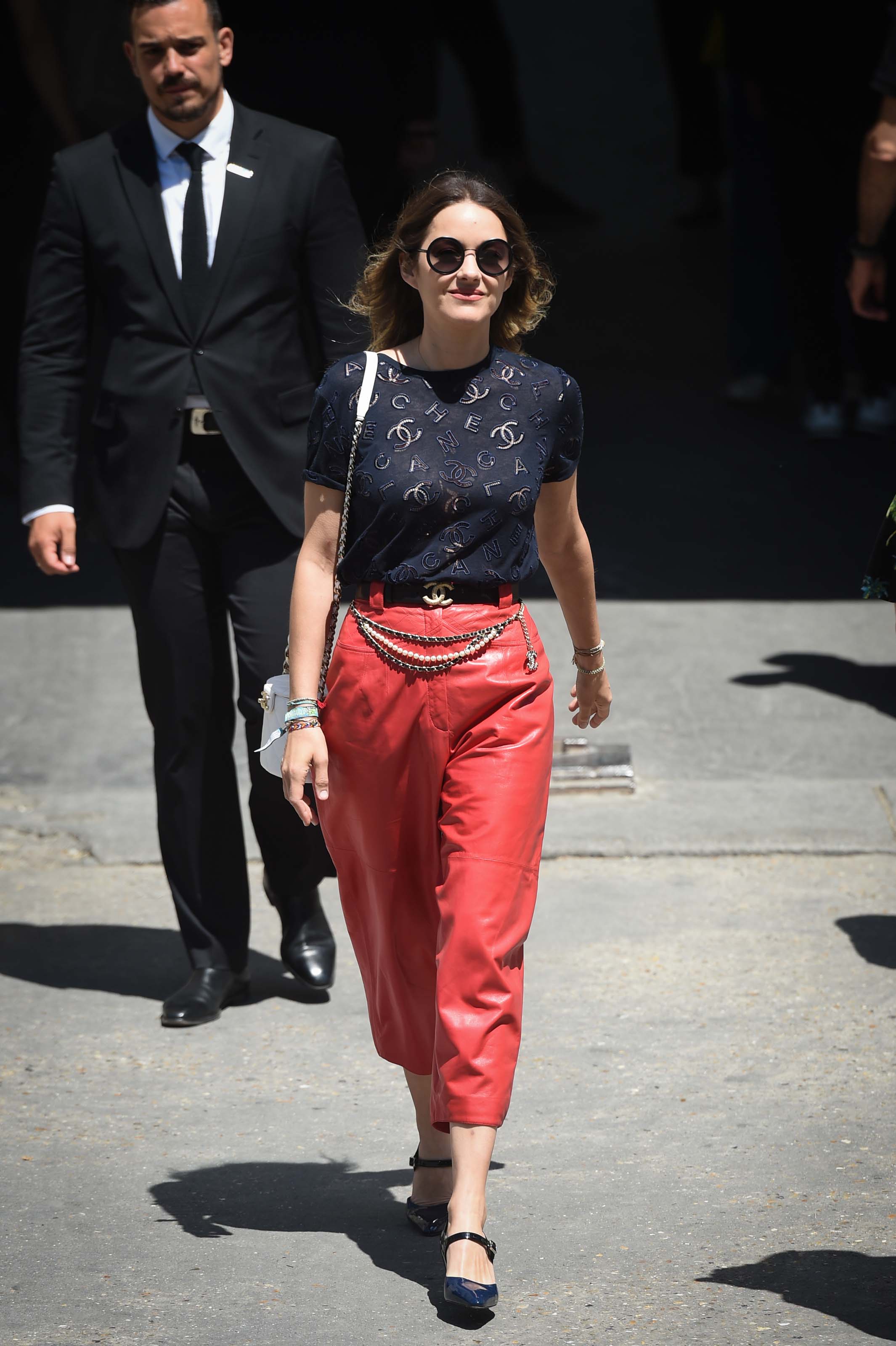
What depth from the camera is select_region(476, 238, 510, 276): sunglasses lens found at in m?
3.37

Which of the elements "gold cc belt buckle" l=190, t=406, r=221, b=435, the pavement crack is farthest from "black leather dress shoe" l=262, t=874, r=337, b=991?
the pavement crack

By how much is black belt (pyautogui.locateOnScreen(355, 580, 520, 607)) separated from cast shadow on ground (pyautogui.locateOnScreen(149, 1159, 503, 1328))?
1.18 metres

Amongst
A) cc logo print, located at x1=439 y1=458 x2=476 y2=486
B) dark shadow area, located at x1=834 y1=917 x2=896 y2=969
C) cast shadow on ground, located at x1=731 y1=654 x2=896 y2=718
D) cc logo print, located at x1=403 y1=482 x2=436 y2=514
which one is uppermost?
cc logo print, located at x1=439 y1=458 x2=476 y2=486

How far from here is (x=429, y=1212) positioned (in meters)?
3.55

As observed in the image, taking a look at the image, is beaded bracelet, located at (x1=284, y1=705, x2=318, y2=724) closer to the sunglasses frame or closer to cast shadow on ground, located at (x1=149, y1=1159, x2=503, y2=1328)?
the sunglasses frame

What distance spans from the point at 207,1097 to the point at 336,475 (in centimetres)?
153

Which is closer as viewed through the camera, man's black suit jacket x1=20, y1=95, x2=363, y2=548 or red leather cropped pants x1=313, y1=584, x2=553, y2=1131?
red leather cropped pants x1=313, y1=584, x2=553, y2=1131

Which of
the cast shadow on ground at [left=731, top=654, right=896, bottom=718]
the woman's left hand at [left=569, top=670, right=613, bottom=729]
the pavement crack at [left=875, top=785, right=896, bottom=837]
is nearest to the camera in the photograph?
the woman's left hand at [left=569, top=670, right=613, bottom=729]

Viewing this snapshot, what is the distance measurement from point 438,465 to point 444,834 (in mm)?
650

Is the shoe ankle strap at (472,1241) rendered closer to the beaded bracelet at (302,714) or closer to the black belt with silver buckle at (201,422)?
the beaded bracelet at (302,714)

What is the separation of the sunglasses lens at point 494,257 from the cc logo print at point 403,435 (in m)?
0.31

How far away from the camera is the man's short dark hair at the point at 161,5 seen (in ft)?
14.3

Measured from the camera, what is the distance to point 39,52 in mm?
8016

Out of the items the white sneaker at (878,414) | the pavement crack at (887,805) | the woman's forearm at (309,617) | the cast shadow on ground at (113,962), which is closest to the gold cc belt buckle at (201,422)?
the woman's forearm at (309,617)
